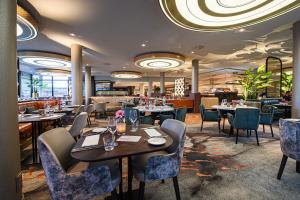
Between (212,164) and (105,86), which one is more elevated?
(105,86)

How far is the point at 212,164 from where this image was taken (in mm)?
2742

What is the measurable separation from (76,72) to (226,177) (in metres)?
6.06

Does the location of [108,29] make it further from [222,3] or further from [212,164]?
[212,164]

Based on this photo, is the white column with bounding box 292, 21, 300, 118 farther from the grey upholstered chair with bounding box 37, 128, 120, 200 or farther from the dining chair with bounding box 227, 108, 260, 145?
the grey upholstered chair with bounding box 37, 128, 120, 200

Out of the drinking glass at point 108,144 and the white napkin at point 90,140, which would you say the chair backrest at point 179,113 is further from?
the drinking glass at point 108,144

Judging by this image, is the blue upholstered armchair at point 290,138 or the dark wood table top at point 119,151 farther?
the blue upholstered armchair at point 290,138

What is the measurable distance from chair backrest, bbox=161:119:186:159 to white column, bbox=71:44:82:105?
208 inches

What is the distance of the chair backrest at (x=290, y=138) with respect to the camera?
2016 millimetres

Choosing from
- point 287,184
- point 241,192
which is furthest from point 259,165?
point 241,192

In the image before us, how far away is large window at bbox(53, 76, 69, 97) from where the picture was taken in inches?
609

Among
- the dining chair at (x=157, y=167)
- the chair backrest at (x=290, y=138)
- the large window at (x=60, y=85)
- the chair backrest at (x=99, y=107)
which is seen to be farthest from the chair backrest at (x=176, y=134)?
the large window at (x=60, y=85)

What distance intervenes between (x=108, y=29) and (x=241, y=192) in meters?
4.90

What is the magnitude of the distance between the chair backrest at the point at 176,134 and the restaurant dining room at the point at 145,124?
0.01 m

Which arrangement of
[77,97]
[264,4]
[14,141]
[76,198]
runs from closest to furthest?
[76,198]
[14,141]
[264,4]
[77,97]
